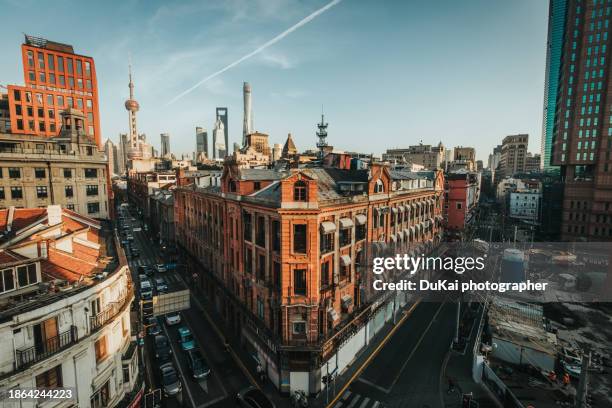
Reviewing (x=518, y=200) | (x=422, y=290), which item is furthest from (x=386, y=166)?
(x=518, y=200)

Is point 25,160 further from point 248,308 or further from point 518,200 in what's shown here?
point 518,200

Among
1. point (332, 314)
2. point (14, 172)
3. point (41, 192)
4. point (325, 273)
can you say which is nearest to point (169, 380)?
point (332, 314)

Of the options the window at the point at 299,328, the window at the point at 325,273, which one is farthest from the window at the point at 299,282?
the window at the point at 299,328

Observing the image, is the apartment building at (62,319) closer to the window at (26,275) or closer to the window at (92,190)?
the window at (26,275)

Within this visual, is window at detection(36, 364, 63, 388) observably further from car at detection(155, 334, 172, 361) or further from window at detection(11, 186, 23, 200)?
window at detection(11, 186, 23, 200)

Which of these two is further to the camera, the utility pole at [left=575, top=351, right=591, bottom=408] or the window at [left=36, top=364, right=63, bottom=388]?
the window at [left=36, top=364, right=63, bottom=388]

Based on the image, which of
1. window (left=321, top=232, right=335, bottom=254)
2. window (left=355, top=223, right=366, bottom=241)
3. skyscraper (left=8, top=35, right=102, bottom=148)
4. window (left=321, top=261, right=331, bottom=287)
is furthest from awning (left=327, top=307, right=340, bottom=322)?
skyscraper (left=8, top=35, right=102, bottom=148)
